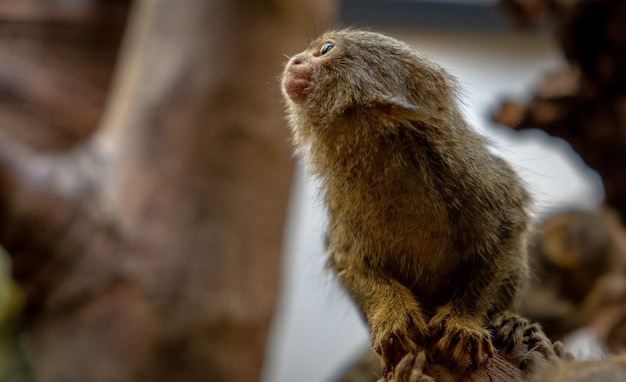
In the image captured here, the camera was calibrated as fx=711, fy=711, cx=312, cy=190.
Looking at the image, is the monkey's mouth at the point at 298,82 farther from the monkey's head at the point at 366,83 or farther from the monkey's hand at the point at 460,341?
the monkey's hand at the point at 460,341

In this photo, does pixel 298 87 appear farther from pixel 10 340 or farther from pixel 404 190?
pixel 10 340

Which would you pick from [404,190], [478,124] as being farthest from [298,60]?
[478,124]

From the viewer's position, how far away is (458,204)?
4.80ft

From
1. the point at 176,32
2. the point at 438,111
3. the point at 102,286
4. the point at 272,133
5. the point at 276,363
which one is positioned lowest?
the point at 276,363

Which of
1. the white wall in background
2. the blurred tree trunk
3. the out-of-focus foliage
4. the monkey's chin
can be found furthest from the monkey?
the out-of-focus foliage

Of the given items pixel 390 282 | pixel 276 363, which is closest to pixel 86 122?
pixel 276 363

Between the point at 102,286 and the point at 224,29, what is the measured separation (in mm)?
1313

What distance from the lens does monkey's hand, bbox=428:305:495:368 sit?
53.4 inches

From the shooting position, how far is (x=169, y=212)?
126 inches

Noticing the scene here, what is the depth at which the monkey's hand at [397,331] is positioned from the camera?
1395 millimetres

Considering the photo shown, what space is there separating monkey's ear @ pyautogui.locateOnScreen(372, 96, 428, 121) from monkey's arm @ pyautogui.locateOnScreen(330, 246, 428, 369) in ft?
1.10

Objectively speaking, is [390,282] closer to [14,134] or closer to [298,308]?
[14,134]

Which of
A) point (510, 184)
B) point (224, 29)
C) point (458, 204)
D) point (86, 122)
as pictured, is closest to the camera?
point (458, 204)

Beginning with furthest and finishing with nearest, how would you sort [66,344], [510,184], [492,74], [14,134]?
[492,74] → [14,134] → [66,344] → [510,184]
